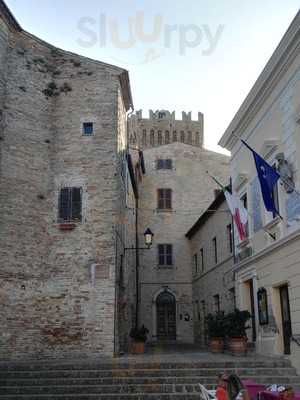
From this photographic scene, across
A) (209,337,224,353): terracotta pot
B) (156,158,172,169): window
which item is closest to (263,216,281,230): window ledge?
(209,337,224,353): terracotta pot

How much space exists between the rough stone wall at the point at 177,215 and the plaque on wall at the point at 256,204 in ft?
48.1

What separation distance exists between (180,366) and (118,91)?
10360 millimetres

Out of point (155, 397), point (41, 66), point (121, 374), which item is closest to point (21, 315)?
point (121, 374)

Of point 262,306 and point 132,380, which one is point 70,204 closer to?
point 132,380

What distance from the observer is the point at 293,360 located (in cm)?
1227

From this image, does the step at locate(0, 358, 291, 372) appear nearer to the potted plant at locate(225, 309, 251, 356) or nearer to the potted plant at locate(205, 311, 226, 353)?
the potted plant at locate(225, 309, 251, 356)

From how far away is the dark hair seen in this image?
7380 mm

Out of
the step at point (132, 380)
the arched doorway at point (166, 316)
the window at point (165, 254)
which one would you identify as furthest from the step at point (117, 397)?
the window at point (165, 254)

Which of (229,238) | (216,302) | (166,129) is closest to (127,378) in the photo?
(229,238)

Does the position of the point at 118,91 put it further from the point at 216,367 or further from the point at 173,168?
the point at 173,168

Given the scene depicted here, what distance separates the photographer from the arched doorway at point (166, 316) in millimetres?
28969

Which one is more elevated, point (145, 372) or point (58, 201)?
point (58, 201)

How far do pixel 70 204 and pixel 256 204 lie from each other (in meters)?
6.30

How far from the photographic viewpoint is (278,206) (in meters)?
14.0
